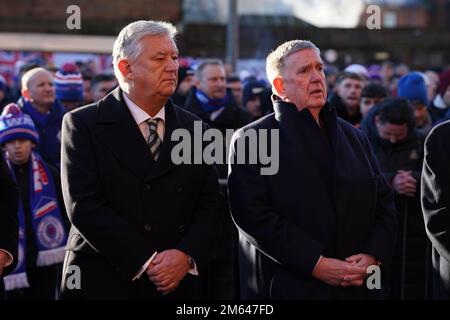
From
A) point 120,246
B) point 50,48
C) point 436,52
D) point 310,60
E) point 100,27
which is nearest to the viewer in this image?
point 120,246

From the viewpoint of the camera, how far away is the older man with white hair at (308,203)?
416 cm

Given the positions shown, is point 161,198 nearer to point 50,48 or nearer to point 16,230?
point 16,230

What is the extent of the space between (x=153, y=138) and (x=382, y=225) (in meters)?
1.26

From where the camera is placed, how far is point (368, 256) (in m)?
4.23

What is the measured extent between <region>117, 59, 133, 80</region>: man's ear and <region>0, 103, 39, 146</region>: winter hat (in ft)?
6.50

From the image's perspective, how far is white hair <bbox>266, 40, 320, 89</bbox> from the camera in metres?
4.36

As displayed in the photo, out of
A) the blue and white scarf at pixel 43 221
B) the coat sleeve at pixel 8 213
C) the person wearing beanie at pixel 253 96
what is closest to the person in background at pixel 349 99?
the person wearing beanie at pixel 253 96

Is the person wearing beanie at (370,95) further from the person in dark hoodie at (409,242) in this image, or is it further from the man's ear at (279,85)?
Answer: the man's ear at (279,85)

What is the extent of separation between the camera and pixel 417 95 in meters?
8.24

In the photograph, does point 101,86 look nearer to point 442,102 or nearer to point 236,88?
point 236,88

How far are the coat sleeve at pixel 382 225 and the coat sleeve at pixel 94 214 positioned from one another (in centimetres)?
112

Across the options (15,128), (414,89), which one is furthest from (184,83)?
(15,128)

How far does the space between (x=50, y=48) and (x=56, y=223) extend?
20.8 metres
